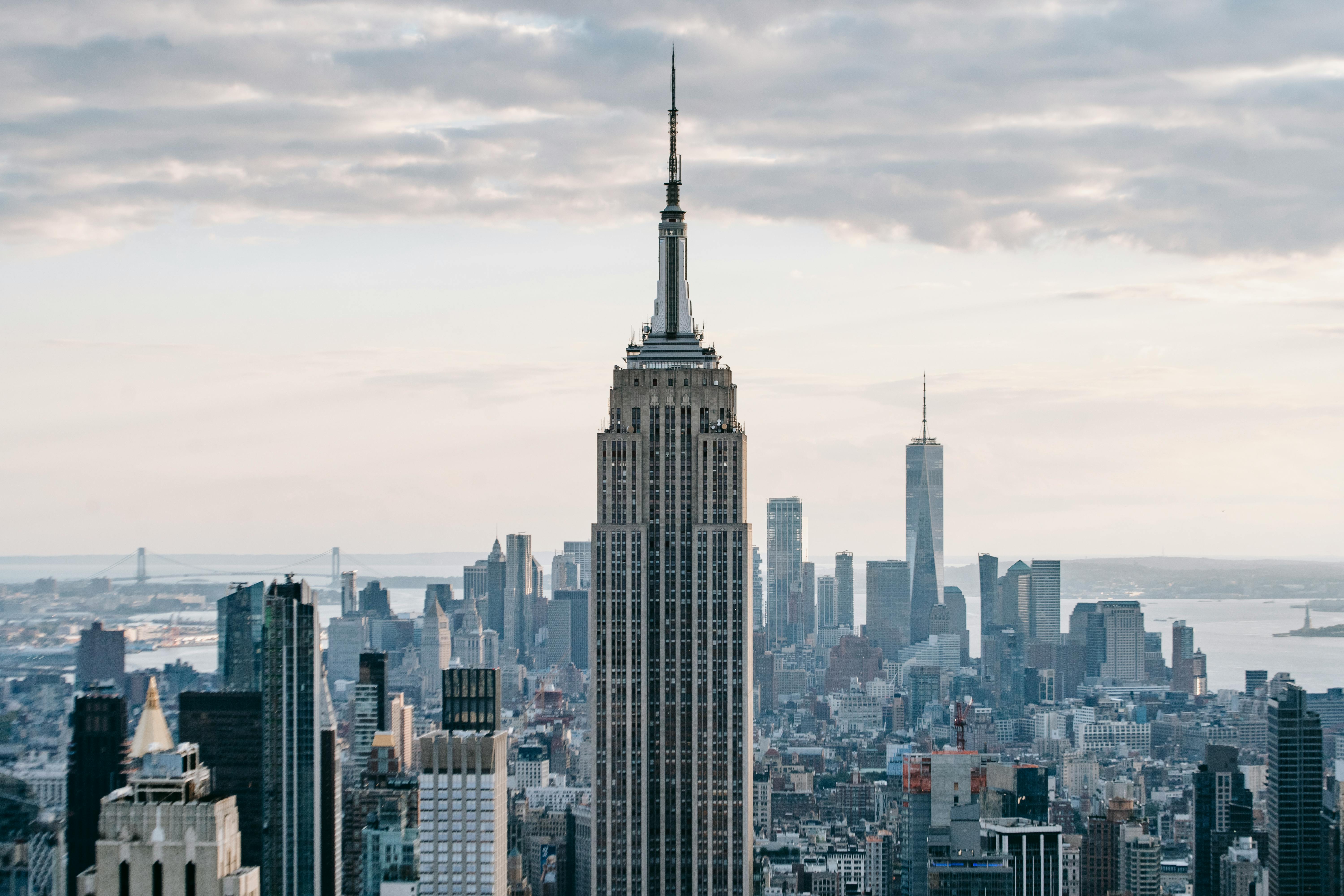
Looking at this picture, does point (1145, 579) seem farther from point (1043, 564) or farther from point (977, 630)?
point (977, 630)

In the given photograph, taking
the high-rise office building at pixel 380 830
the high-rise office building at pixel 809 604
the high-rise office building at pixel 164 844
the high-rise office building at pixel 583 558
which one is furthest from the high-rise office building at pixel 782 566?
the high-rise office building at pixel 164 844

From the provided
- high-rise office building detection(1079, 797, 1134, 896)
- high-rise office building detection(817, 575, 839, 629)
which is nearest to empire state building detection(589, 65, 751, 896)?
high-rise office building detection(1079, 797, 1134, 896)

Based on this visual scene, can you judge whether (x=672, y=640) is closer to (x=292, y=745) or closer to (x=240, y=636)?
(x=292, y=745)

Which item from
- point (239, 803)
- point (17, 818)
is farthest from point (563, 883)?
point (17, 818)

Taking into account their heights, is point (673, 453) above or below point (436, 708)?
above

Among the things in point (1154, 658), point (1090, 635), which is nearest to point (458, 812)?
point (1154, 658)

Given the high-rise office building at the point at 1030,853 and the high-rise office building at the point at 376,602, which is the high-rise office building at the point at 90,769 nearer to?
the high-rise office building at the point at 376,602

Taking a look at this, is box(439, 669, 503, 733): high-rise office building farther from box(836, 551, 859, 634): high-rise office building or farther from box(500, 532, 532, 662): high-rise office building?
box(836, 551, 859, 634): high-rise office building
